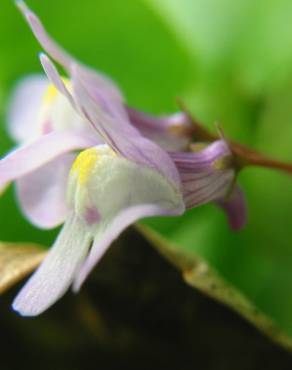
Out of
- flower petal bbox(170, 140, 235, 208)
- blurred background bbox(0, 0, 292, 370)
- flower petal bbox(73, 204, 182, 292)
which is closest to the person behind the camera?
flower petal bbox(73, 204, 182, 292)

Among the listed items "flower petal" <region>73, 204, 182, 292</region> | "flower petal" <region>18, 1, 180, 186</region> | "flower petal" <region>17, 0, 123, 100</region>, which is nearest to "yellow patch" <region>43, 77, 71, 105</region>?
"flower petal" <region>17, 0, 123, 100</region>

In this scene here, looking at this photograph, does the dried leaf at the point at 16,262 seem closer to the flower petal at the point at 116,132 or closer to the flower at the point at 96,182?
the flower at the point at 96,182

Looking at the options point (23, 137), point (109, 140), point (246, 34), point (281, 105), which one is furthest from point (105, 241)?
point (246, 34)

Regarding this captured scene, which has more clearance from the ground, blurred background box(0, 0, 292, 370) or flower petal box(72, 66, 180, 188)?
flower petal box(72, 66, 180, 188)

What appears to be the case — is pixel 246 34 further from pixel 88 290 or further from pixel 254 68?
Result: pixel 88 290

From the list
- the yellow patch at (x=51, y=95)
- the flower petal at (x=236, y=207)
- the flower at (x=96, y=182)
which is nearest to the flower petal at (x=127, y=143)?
the flower at (x=96, y=182)

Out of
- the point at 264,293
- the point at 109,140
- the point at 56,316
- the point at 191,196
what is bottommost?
the point at 264,293

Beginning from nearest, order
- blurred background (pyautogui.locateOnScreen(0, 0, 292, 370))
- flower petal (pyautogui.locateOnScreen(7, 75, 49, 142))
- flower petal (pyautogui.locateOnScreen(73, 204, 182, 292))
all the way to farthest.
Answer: flower petal (pyautogui.locateOnScreen(73, 204, 182, 292)) → blurred background (pyautogui.locateOnScreen(0, 0, 292, 370)) → flower petal (pyautogui.locateOnScreen(7, 75, 49, 142))

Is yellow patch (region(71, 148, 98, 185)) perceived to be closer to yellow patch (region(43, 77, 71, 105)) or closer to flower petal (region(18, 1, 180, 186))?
flower petal (region(18, 1, 180, 186))
